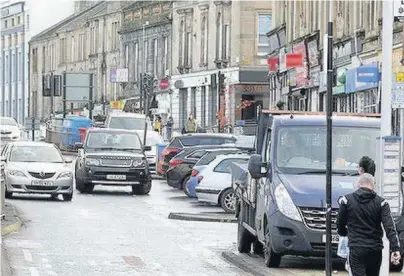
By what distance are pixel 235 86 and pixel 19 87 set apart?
55038 mm

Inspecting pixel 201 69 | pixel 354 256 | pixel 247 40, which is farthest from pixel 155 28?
pixel 354 256

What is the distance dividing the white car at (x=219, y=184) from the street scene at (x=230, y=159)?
0.16 ft

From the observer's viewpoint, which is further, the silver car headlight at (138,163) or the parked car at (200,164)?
the silver car headlight at (138,163)

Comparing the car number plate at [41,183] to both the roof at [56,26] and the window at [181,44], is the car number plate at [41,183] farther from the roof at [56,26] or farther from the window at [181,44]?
the roof at [56,26]

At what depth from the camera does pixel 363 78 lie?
40469 millimetres

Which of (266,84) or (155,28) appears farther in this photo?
(155,28)

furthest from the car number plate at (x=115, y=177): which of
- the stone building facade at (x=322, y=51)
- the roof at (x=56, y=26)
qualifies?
the roof at (x=56, y=26)

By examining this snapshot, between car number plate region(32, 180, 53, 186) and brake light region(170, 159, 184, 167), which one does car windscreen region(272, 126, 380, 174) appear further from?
brake light region(170, 159, 184, 167)

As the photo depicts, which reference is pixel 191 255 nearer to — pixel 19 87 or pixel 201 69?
pixel 201 69

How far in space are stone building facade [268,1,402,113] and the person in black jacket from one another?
22.9m

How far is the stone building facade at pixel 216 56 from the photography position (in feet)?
236

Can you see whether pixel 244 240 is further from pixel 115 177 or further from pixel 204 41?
pixel 204 41

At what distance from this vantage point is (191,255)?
21875 millimetres

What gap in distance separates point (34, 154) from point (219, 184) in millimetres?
5825
